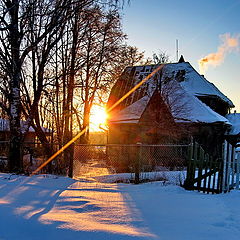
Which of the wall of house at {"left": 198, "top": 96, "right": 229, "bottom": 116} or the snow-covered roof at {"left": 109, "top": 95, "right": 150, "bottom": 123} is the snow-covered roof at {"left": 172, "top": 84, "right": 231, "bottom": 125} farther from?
the wall of house at {"left": 198, "top": 96, "right": 229, "bottom": 116}

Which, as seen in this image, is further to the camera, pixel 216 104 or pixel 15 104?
pixel 216 104

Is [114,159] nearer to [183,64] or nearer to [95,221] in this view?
[95,221]

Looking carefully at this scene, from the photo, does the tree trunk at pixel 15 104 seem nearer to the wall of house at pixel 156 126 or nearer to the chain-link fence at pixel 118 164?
the chain-link fence at pixel 118 164

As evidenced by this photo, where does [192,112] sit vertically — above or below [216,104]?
below

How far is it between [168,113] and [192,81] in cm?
744

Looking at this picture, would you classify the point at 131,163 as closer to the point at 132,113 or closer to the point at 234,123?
the point at 132,113

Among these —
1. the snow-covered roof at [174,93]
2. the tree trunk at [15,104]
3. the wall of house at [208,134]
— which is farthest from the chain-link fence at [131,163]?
the snow-covered roof at [174,93]

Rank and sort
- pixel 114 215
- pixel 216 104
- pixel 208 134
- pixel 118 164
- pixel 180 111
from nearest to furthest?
pixel 114 215 < pixel 118 164 < pixel 180 111 < pixel 208 134 < pixel 216 104

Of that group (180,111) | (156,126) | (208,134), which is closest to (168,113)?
(156,126)

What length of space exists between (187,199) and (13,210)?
12.5ft

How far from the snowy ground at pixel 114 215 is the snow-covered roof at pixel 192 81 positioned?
17251mm

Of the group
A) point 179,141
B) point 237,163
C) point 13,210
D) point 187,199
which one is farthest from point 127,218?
point 179,141

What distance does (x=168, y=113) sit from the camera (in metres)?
18.4

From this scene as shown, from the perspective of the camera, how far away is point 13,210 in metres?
4.33
